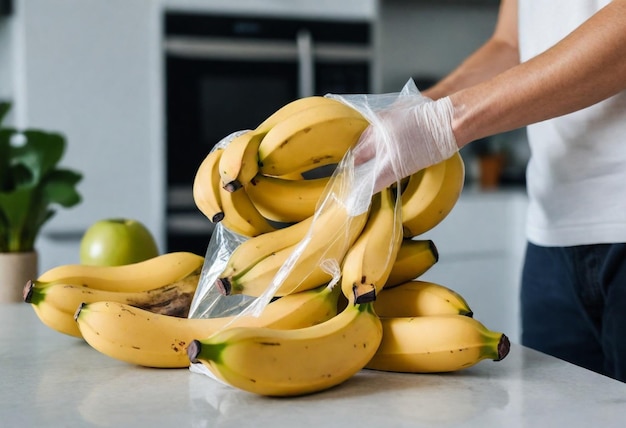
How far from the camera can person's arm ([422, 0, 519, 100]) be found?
58.2 inches

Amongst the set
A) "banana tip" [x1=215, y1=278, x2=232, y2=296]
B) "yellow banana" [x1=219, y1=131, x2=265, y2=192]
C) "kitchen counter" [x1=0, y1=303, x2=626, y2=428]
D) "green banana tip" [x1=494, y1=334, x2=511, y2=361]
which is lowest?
"kitchen counter" [x1=0, y1=303, x2=626, y2=428]

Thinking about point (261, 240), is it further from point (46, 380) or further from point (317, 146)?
point (46, 380)

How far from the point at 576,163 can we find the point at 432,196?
17.9 inches

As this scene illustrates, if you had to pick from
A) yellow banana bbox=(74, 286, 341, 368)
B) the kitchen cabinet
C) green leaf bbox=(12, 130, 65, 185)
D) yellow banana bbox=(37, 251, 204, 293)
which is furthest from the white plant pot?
the kitchen cabinet

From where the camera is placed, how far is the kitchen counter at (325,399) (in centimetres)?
70

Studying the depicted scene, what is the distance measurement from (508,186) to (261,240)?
9.50 ft

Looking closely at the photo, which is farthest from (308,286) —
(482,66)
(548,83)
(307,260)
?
(482,66)

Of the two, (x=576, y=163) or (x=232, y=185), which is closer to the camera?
(x=232, y=185)

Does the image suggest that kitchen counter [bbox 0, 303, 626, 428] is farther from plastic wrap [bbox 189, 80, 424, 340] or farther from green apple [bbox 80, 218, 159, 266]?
green apple [bbox 80, 218, 159, 266]

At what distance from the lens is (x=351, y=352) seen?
0.77 meters

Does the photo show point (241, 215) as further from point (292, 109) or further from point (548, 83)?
point (548, 83)

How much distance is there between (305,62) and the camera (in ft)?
9.46

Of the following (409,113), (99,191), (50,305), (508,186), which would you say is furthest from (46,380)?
(508,186)

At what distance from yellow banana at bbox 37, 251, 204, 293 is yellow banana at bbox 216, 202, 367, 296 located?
16 centimetres
